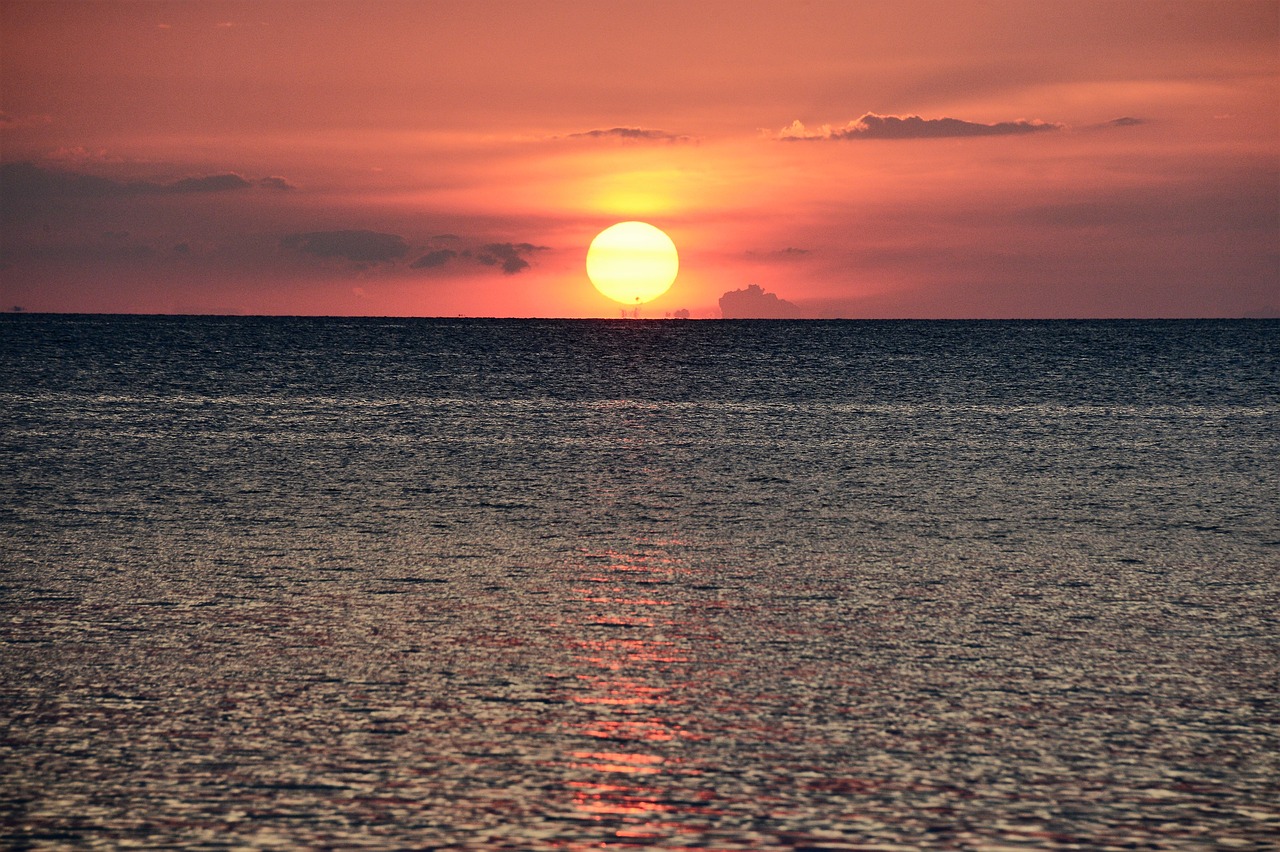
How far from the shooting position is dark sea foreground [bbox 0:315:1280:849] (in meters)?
6.98

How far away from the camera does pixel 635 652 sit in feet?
34.6

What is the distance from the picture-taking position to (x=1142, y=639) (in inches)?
436

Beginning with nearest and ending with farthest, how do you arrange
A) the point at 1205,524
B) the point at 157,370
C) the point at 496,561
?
the point at 496,561 → the point at 1205,524 → the point at 157,370

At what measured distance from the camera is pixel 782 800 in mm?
7094

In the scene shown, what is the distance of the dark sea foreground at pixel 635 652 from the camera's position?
22.9 feet

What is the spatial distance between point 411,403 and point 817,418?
60.8 feet

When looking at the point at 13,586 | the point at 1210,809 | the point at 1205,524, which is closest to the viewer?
the point at 1210,809

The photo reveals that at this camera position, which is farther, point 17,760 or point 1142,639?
point 1142,639

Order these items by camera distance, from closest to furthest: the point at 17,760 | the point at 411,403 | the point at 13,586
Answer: the point at 17,760 → the point at 13,586 → the point at 411,403

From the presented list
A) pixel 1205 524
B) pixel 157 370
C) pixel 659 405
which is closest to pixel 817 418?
pixel 659 405

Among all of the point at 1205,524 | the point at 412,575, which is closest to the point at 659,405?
the point at 1205,524

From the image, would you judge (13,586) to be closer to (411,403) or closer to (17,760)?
(17,760)

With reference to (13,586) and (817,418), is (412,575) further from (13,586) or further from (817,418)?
(817,418)

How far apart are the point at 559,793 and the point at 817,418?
4004cm
